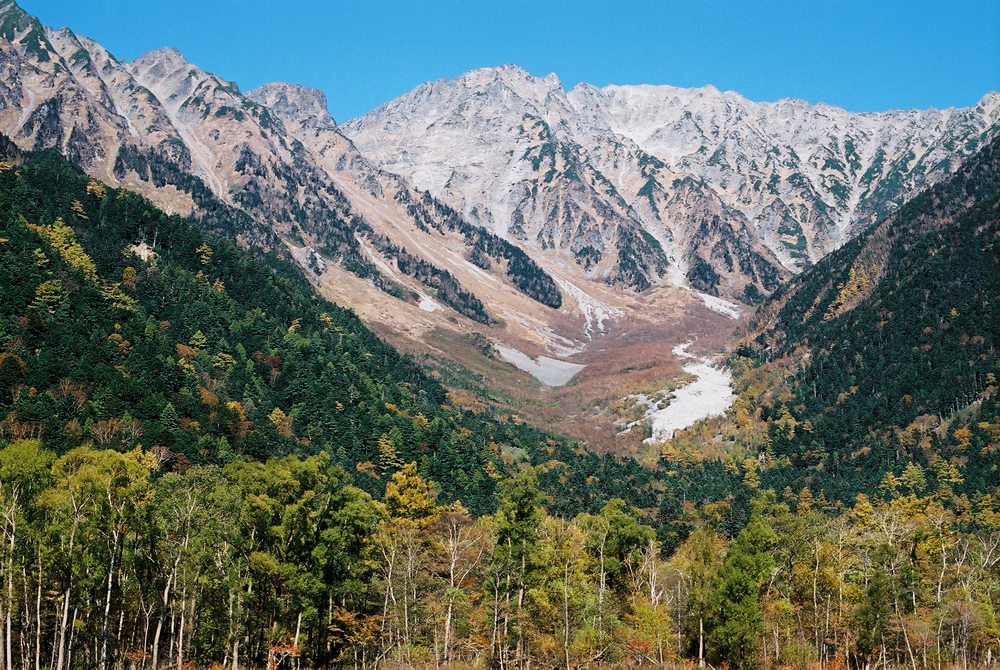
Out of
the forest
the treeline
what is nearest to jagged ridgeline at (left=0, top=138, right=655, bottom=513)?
the forest

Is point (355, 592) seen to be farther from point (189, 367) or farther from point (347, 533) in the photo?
point (189, 367)

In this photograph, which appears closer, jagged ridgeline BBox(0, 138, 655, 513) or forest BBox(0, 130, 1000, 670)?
forest BBox(0, 130, 1000, 670)

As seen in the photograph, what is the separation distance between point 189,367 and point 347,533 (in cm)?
8643

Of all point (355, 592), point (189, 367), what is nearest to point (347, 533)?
point (355, 592)

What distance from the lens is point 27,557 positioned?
44.9 metres

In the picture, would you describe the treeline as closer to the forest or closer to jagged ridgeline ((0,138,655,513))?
the forest

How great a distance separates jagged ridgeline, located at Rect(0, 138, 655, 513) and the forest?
55cm

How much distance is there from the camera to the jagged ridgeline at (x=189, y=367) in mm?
102750

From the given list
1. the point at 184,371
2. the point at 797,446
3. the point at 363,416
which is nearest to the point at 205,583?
the point at 184,371

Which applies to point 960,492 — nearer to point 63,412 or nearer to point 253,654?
point 253,654

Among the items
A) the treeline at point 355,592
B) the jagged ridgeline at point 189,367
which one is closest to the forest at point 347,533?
the treeline at point 355,592

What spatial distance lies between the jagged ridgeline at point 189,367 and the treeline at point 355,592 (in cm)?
3941

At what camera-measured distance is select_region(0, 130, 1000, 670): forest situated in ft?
165

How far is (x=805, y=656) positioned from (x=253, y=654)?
40.6 metres
